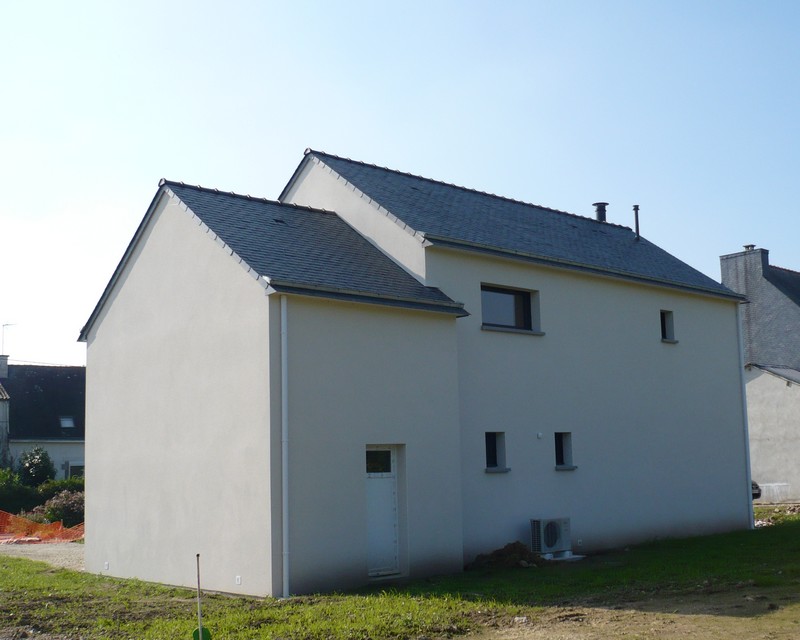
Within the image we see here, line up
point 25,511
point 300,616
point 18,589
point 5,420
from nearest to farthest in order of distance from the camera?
point 300,616
point 18,589
point 25,511
point 5,420

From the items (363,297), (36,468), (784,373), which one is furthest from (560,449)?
(36,468)

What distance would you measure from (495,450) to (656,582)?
4.40m

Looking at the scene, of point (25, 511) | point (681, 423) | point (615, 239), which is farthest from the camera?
point (25, 511)

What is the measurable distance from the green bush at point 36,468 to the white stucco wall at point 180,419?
2093 centimetres

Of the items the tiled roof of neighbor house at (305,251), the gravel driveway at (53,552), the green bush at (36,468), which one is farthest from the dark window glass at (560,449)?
the green bush at (36,468)

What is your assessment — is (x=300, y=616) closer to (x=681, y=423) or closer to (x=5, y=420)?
(x=681, y=423)

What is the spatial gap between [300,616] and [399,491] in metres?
4.02

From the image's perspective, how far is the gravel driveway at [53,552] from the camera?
65.1 feet

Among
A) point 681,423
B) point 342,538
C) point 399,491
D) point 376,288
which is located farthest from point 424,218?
point 681,423

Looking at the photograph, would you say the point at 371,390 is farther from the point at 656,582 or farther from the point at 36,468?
the point at 36,468

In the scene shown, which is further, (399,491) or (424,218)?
(424,218)

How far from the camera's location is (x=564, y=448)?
62.0 ft

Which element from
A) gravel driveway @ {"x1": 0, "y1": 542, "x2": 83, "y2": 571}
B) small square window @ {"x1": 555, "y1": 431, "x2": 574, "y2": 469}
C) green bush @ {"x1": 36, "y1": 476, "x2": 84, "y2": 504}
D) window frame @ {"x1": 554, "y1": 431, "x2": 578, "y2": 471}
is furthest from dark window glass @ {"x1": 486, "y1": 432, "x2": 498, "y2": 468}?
green bush @ {"x1": 36, "y1": 476, "x2": 84, "y2": 504}

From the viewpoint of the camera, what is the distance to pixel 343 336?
14930 mm
